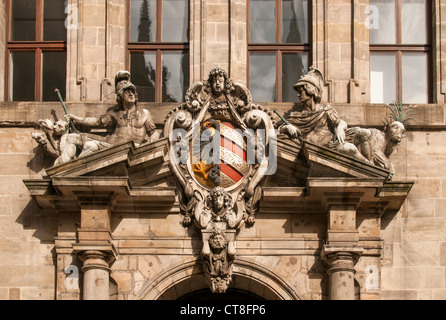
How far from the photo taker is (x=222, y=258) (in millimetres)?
22969

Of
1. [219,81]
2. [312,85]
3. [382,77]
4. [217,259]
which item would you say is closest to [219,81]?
[219,81]

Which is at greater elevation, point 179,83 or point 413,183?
point 179,83

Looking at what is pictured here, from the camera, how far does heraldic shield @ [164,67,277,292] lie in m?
23.3

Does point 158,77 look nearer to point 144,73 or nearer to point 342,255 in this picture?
point 144,73

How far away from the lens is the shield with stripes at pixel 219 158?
23469mm

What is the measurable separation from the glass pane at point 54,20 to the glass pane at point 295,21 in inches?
146

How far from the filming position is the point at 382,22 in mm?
25219

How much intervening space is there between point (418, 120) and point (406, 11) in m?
2.26

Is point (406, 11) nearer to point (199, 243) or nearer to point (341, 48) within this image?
point (341, 48)

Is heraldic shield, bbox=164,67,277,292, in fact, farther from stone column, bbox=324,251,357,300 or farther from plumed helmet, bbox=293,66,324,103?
stone column, bbox=324,251,357,300

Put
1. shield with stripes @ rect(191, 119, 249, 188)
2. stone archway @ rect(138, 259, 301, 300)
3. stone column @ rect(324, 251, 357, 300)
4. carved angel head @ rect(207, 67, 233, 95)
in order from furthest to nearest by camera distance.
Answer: carved angel head @ rect(207, 67, 233, 95) → shield with stripes @ rect(191, 119, 249, 188) → stone archway @ rect(138, 259, 301, 300) → stone column @ rect(324, 251, 357, 300)

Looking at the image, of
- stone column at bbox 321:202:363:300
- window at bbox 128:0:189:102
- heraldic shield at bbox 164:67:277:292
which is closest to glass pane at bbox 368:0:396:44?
heraldic shield at bbox 164:67:277:292
